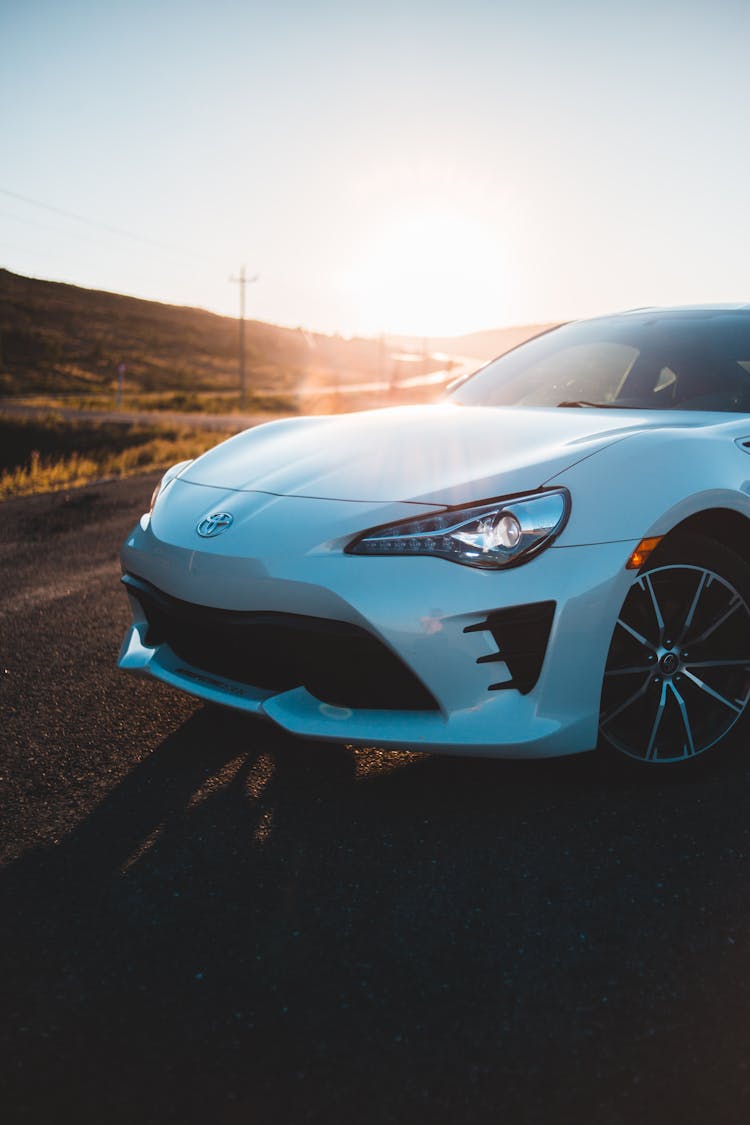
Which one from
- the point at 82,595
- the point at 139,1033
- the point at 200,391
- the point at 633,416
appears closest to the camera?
the point at 139,1033

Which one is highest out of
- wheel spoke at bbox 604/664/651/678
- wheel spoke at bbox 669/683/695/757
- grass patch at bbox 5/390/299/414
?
wheel spoke at bbox 604/664/651/678

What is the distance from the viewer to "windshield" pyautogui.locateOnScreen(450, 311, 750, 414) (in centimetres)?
336

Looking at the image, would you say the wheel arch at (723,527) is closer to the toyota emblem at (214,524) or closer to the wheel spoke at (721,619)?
the wheel spoke at (721,619)

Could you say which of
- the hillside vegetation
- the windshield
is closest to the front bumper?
the windshield

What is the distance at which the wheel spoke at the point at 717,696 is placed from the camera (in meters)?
2.63

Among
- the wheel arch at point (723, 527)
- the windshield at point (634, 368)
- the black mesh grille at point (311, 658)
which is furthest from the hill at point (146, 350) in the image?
the black mesh grille at point (311, 658)

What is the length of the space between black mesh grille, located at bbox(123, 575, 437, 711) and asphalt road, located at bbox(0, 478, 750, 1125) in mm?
Result: 345

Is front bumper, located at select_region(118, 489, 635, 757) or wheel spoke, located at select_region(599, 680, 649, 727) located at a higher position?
front bumper, located at select_region(118, 489, 635, 757)

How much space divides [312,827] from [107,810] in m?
0.57

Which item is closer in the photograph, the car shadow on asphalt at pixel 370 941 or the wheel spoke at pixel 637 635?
the car shadow on asphalt at pixel 370 941

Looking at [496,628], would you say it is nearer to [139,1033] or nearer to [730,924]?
[730,924]

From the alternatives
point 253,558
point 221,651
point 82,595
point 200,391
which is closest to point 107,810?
point 221,651

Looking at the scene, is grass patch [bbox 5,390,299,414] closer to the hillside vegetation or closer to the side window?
the hillside vegetation

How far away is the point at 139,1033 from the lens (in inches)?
64.0
